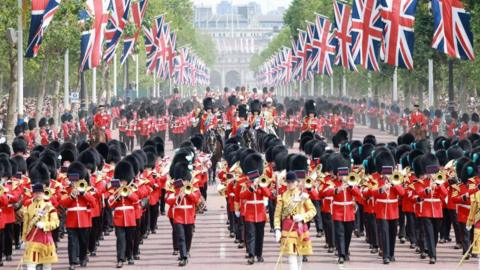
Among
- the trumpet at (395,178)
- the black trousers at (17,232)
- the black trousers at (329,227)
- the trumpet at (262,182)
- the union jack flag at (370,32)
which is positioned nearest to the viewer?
the trumpet at (262,182)

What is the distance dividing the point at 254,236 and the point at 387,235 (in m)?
2.11

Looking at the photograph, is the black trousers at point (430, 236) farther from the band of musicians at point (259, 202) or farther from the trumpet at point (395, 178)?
the trumpet at point (395, 178)

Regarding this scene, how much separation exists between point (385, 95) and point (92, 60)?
227 feet

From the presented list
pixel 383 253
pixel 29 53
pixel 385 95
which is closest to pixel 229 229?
pixel 383 253

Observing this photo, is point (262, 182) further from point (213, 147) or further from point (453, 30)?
point (213, 147)

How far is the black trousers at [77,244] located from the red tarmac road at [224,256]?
285mm

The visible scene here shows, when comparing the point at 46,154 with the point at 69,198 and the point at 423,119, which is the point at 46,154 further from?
the point at 423,119

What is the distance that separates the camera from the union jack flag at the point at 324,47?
67750mm

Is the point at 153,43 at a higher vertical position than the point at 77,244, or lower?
higher

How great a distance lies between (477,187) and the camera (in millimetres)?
22031

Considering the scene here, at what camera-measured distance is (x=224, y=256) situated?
23.5 m

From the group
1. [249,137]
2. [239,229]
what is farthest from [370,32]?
[239,229]

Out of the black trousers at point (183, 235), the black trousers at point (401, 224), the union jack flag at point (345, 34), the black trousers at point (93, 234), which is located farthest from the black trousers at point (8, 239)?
the union jack flag at point (345, 34)

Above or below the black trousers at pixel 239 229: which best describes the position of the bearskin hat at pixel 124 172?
above
